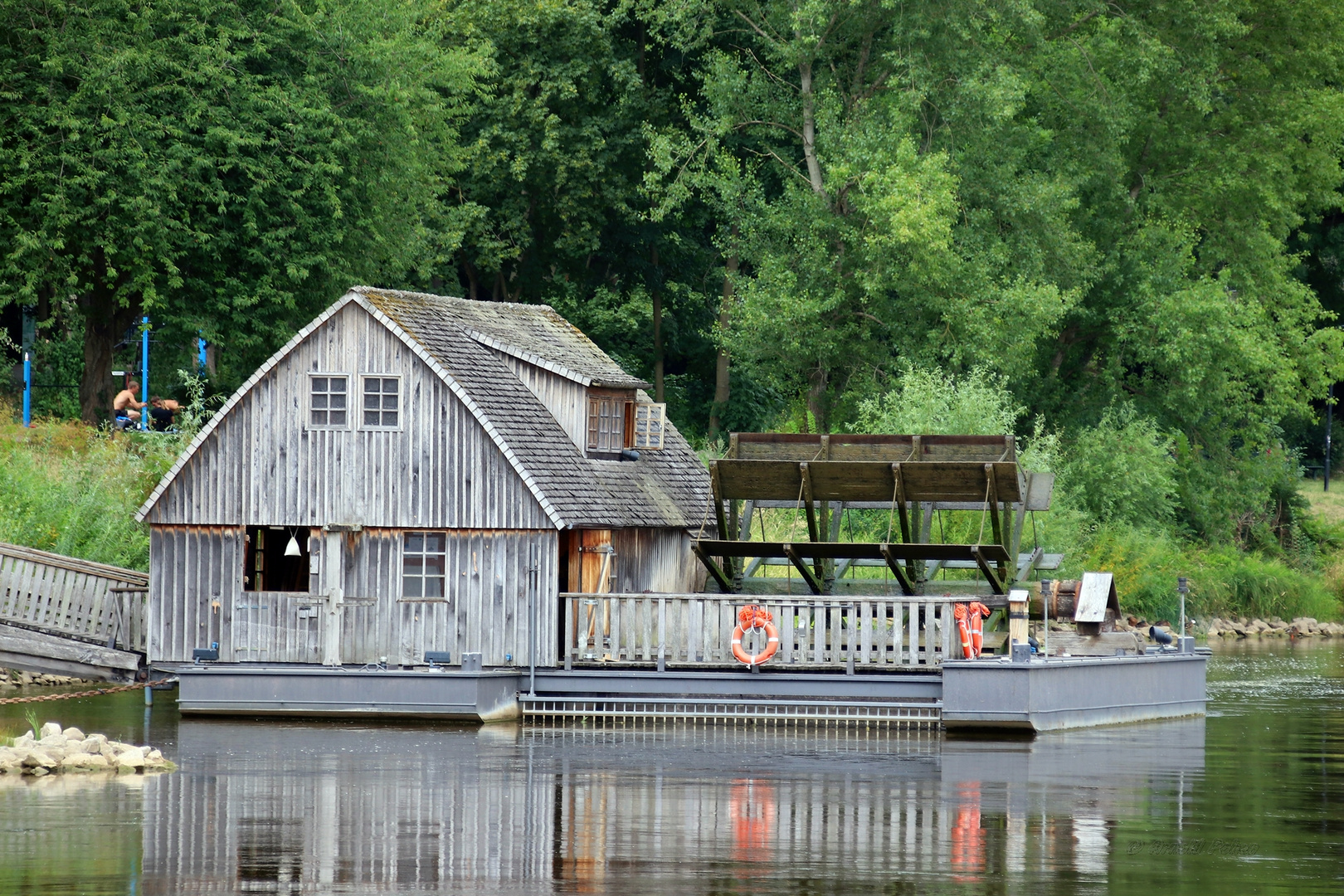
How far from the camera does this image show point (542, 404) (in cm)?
2909

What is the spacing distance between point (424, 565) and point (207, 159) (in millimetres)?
17947

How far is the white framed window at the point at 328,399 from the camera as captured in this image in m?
27.8

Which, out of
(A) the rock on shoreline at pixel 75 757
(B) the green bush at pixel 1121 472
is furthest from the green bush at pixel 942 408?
(A) the rock on shoreline at pixel 75 757

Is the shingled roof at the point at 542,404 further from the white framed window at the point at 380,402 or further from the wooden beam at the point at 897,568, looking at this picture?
the wooden beam at the point at 897,568

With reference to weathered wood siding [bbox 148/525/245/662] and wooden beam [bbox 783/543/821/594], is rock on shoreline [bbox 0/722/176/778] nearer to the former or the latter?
weathered wood siding [bbox 148/525/245/662]

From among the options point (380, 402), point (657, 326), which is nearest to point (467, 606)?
point (380, 402)

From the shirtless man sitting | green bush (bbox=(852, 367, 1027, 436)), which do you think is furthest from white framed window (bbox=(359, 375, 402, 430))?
green bush (bbox=(852, 367, 1027, 436))

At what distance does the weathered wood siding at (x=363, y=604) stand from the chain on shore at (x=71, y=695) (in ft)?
5.30

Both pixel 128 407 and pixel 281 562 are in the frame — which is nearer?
pixel 281 562

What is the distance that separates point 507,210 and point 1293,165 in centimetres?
2296

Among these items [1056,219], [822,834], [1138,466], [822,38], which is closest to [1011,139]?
[1056,219]

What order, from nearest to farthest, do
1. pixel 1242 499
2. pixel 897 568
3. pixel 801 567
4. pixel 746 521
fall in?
1. pixel 897 568
2. pixel 801 567
3. pixel 746 521
4. pixel 1242 499

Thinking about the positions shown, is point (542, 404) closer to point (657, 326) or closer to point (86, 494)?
point (86, 494)

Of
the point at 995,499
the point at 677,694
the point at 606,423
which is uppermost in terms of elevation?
the point at 606,423
